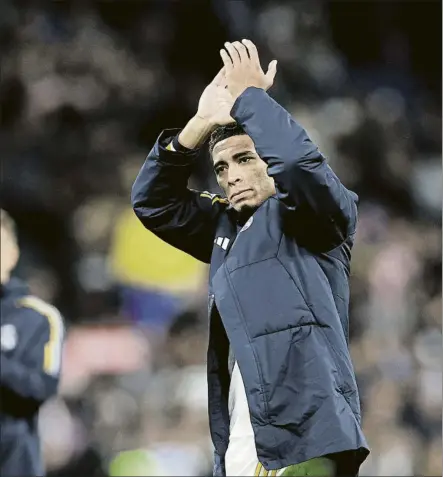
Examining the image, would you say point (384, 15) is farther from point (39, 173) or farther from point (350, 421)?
point (350, 421)

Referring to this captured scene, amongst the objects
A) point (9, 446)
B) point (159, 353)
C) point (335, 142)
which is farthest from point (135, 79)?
point (9, 446)

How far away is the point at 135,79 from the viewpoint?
6.20m

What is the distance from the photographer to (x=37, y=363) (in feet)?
10.7

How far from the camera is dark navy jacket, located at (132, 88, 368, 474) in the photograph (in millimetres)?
1960

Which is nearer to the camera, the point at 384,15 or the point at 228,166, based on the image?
the point at 228,166

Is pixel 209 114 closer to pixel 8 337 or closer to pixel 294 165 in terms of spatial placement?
pixel 294 165

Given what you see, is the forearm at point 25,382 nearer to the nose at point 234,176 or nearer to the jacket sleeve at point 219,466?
the jacket sleeve at point 219,466

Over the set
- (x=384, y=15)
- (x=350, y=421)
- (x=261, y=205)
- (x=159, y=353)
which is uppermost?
(x=384, y=15)

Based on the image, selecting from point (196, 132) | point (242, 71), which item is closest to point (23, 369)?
point (196, 132)

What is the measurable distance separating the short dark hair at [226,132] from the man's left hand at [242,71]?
0.48 ft

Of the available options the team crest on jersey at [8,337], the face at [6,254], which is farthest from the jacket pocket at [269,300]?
the face at [6,254]

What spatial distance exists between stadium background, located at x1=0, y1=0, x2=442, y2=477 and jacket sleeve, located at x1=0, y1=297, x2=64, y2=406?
1.68 m

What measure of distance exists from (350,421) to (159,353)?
3387mm

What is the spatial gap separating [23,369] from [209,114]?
4.47ft
